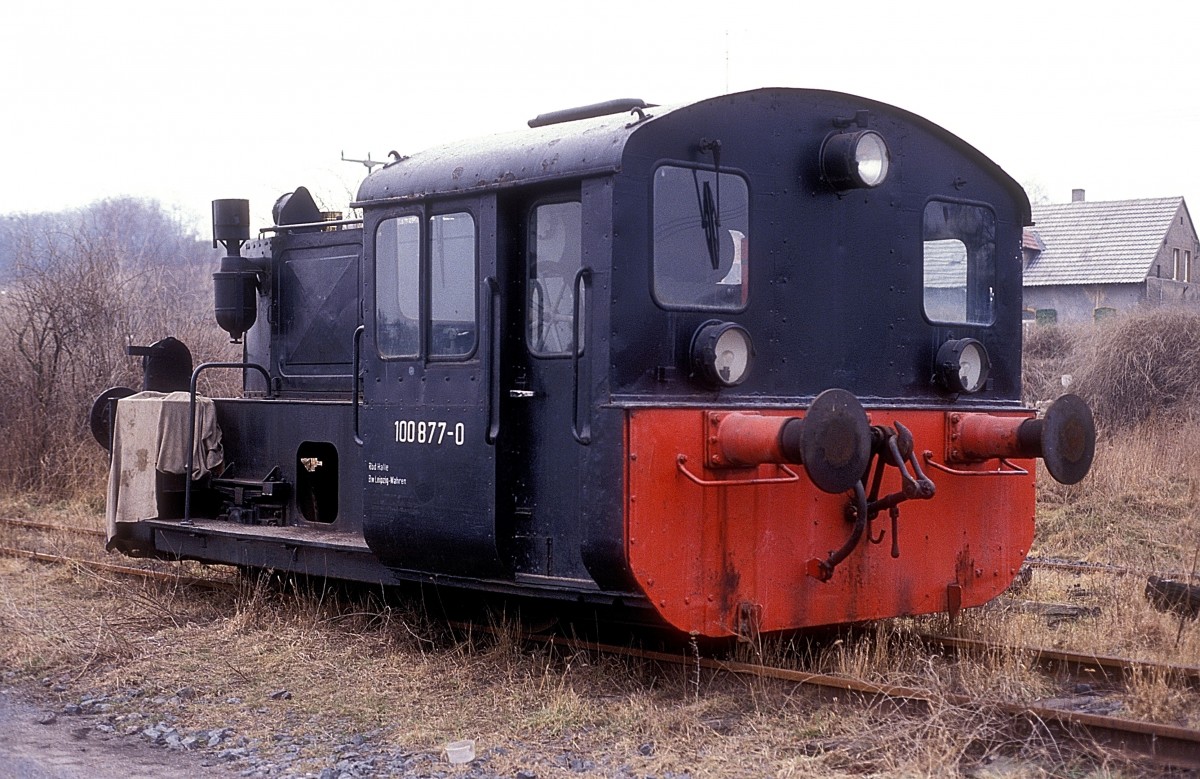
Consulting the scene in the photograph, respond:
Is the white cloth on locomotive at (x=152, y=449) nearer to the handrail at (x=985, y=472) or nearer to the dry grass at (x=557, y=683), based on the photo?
the dry grass at (x=557, y=683)

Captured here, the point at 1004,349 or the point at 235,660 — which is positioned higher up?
the point at 1004,349

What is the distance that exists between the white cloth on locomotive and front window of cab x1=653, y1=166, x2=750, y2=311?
4.75 metres

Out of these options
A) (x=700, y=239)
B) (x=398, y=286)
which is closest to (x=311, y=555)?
(x=398, y=286)

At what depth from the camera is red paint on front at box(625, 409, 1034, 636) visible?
604cm

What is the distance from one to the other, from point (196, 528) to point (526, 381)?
354cm

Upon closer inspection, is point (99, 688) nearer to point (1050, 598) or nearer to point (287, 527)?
point (287, 527)

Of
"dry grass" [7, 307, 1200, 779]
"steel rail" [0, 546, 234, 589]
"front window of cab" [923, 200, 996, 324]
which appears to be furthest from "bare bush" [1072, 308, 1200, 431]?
"steel rail" [0, 546, 234, 589]

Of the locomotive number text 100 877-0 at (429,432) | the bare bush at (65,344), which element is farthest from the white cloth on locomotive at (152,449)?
the bare bush at (65,344)

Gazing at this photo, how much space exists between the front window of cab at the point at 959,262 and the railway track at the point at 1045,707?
6.19 feet

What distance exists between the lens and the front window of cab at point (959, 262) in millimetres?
7562

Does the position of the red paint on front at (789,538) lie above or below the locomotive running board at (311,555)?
above

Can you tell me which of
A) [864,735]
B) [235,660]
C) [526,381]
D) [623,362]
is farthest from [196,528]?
[864,735]

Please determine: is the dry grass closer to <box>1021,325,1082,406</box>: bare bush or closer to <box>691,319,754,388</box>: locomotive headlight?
<box>691,319,754,388</box>: locomotive headlight

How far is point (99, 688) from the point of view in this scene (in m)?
7.44
